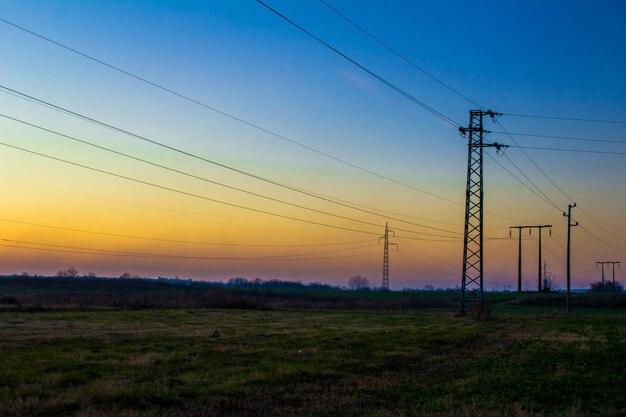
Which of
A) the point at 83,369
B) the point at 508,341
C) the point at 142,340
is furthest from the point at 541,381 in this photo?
the point at 142,340

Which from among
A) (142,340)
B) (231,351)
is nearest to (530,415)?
(231,351)

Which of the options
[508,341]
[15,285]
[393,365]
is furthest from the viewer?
[15,285]

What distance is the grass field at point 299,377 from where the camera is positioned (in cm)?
1480

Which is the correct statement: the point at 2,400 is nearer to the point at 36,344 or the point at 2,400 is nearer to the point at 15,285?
the point at 36,344

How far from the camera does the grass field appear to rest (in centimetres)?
1480

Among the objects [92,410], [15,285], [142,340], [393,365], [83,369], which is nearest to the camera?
[92,410]

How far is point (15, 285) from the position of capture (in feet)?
544

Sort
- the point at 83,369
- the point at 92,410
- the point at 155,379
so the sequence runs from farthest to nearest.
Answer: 1. the point at 83,369
2. the point at 155,379
3. the point at 92,410

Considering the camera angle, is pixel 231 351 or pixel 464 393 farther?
pixel 231 351

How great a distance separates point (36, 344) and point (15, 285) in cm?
15502

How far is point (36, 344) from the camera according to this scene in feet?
92.4

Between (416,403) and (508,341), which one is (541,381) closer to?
(416,403)

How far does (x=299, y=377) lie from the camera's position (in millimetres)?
20000

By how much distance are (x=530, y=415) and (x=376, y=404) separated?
3.90 m
